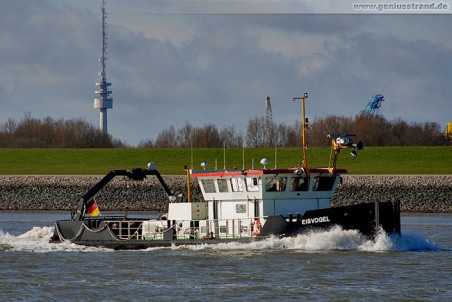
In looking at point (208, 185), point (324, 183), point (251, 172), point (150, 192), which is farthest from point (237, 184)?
point (150, 192)

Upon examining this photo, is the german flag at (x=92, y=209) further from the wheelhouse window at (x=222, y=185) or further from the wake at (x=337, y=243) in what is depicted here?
the wheelhouse window at (x=222, y=185)

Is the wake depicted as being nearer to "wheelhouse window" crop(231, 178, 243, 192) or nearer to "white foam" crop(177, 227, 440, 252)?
"white foam" crop(177, 227, 440, 252)

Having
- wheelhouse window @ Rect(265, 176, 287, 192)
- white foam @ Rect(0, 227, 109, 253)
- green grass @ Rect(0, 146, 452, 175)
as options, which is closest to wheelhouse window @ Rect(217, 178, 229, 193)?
wheelhouse window @ Rect(265, 176, 287, 192)

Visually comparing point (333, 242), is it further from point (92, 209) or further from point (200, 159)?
point (200, 159)

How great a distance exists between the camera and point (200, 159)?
94938mm

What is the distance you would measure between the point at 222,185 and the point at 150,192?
1220 inches

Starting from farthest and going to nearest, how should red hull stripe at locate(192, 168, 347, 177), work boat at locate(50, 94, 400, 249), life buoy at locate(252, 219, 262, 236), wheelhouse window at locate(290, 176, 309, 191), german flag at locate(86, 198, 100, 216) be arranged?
german flag at locate(86, 198, 100, 216)
wheelhouse window at locate(290, 176, 309, 191)
red hull stripe at locate(192, 168, 347, 177)
life buoy at locate(252, 219, 262, 236)
work boat at locate(50, 94, 400, 249)

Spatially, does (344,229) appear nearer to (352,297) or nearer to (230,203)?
(230,203)

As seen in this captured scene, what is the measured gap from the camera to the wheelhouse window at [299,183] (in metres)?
42.6

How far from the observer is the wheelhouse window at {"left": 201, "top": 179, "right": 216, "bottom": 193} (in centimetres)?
4366

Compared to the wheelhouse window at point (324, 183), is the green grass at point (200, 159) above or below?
above

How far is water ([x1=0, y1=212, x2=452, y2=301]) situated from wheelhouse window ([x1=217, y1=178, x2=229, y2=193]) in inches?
83.7

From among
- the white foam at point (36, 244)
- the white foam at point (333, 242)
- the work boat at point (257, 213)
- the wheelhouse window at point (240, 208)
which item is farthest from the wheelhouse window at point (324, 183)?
the white foam at point (36, 244)

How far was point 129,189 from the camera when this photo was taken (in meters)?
75.2
